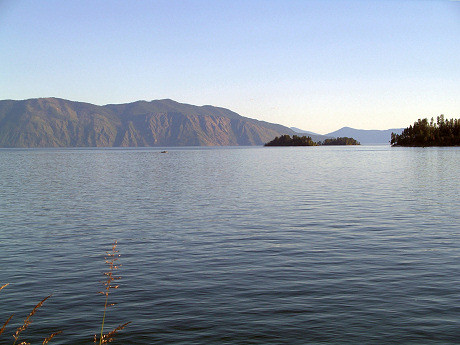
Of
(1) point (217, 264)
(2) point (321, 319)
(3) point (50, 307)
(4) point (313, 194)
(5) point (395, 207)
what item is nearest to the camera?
(2) point (321, 319)

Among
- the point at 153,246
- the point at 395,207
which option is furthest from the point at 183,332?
the point at 395,207

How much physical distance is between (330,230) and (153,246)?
35.5ft

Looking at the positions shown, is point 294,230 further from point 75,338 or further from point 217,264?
Answer: point 75,338

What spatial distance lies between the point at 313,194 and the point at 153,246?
89.9ft

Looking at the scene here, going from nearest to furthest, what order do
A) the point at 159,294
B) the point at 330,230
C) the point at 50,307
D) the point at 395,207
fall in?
1. the point at 50,307
2. the point at 159,294
3. the point at 330,230
4. the point at 395,207

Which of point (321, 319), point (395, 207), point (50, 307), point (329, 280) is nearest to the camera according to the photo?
point (321, 319)

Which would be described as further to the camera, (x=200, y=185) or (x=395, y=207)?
(x=200, y=185)

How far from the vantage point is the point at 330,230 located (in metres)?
28.6

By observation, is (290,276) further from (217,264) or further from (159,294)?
(159,294)

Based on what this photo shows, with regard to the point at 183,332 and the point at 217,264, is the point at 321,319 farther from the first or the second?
the point at 217,264

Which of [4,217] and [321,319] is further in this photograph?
[4,217]

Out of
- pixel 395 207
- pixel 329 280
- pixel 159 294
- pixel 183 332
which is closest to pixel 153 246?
pixel 159 294

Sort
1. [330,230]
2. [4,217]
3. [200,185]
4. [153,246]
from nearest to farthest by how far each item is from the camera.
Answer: [153,246] → [330,230] → [4,217] → [200,185]

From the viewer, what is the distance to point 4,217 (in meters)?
35.2
